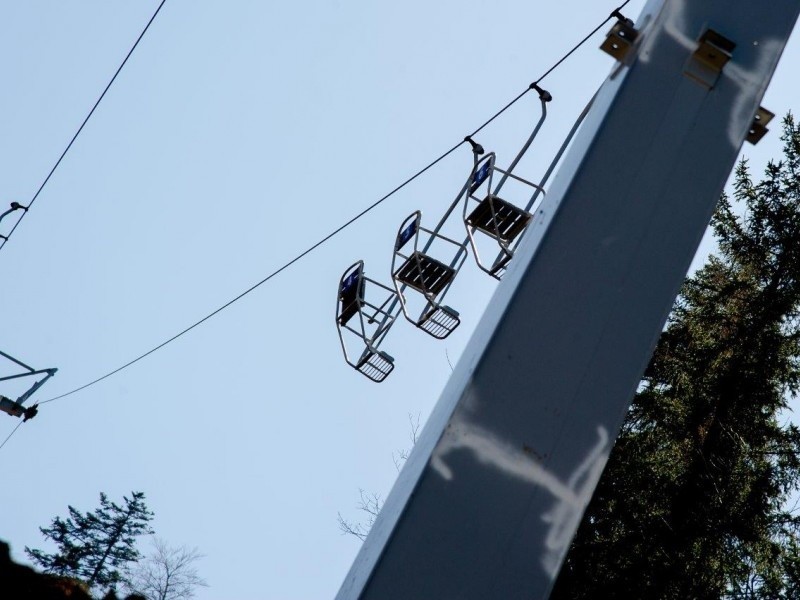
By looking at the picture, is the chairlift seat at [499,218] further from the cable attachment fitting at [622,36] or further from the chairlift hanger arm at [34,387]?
the chairlift hanger arm at [34,387]

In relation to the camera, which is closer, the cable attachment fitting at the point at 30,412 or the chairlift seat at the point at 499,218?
the chairlift seat at the point at 499,218

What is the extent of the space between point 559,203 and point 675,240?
13.8 inches

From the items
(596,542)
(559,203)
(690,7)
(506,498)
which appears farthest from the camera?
(596,542)

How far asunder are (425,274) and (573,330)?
4.06m

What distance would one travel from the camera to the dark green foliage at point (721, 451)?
1184 centimetres

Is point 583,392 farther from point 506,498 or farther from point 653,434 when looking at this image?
point 653,434

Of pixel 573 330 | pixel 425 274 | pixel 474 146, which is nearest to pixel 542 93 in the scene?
pixel 474 146

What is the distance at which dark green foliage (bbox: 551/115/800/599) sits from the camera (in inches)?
466

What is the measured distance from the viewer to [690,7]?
9.16 feet

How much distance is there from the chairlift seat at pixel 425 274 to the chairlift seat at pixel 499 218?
0.42 m

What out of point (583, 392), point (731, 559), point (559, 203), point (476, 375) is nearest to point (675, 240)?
point (559, 203)

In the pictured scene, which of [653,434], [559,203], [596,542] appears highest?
[653,434]

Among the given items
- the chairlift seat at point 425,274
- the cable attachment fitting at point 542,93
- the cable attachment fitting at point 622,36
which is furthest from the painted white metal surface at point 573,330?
the chairlift seat at point 425,274

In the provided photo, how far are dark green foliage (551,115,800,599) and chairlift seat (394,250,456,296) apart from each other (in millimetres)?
6863
